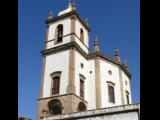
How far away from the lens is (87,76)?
105 feet

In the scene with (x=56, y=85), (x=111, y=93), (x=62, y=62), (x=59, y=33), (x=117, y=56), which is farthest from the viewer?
(x=117, y=56)

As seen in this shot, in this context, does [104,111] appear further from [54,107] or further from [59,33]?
[59,33]

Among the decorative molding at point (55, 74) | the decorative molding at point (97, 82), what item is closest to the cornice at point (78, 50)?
the decorative molding at point (97, 82)

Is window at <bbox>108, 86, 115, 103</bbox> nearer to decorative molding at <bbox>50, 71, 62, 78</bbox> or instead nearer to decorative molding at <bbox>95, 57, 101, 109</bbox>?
decorative molding at <bbox>95, 57, 101, 109</bbox>

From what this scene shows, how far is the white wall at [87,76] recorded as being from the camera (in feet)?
98.5

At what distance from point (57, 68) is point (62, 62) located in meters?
0.88

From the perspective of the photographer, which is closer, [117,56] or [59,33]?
[59,33]

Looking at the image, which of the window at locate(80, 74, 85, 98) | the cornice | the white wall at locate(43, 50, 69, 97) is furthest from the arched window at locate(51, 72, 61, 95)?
the cornice

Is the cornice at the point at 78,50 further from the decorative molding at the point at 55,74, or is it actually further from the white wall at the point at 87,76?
the decorative molding at the point at 55,74

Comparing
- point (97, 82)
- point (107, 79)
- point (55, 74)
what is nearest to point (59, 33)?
point (55, 74)
